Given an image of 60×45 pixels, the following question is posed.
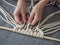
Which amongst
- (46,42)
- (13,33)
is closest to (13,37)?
(13,33)

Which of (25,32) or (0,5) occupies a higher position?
(0,5)

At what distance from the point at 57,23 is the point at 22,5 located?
0.18m

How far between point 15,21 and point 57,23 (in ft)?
0.65

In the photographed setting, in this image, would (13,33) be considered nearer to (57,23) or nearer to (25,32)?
(25,32)

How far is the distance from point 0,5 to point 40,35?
30 cm

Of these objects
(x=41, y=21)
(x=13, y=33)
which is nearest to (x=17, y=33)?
(x=13, y=33)

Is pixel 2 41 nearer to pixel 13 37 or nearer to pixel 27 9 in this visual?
pixel 13 37

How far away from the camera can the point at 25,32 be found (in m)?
0.71

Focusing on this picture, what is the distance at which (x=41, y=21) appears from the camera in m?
0.75

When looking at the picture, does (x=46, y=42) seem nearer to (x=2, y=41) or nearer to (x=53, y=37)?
(x=53, y=37)

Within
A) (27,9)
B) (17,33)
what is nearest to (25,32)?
(17,33)

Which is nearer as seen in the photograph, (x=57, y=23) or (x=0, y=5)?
(x=57, y=23)

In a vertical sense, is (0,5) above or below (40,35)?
above

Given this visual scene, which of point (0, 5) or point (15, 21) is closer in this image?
point (15, 21)
